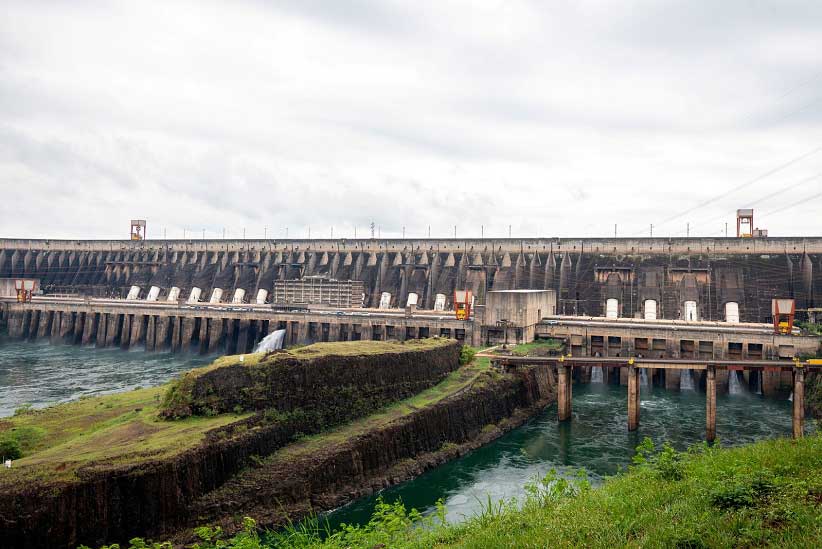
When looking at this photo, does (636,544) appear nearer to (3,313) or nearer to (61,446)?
(61,446)

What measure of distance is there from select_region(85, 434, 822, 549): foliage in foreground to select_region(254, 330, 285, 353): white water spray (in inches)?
1514

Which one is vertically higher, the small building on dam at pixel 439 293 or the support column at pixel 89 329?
the small building on dam at pixel 439 293

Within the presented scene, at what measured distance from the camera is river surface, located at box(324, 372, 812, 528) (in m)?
23.2

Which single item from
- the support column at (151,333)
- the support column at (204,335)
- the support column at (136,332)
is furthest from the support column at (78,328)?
the support column at (204,335)

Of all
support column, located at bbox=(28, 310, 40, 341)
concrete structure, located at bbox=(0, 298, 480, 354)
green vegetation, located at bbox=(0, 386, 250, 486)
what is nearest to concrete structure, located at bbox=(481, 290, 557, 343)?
concrete structure, located at bbox=(0, 298, 480, 354)

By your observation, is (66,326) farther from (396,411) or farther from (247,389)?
(396,411)

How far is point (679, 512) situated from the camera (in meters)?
10.9

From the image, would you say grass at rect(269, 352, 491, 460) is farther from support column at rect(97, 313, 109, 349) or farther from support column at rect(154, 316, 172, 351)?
support column at rect(97, 313, 109, 349)

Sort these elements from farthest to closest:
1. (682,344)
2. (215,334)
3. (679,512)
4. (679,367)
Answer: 1. (215,334)
2. (682,344)
3. (679,367)
4. (679,512)

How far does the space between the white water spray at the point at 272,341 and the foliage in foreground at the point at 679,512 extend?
1514 inches

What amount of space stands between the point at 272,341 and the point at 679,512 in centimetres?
4682

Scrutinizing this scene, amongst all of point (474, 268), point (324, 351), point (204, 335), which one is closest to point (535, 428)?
point (324, 351)

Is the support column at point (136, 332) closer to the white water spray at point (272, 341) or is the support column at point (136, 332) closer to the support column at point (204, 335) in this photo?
the support column at point (204, 335)

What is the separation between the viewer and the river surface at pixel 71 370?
39156 mm
